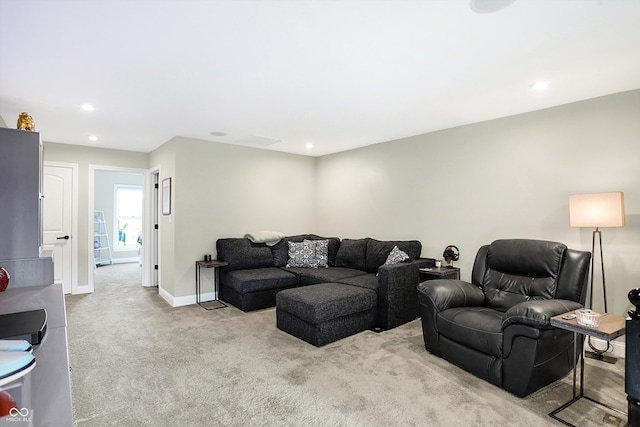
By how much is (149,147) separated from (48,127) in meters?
1.42

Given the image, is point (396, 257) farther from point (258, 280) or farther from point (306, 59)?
point (306, 59)

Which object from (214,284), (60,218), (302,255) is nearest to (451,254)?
(302,255)

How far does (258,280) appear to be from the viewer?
177 inches

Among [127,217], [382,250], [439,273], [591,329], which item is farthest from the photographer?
[127,217]

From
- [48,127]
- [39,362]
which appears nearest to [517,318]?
[39,362]

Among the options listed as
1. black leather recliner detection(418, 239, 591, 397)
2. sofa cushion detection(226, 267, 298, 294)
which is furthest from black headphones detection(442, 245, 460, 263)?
sofa cushion detection(226, 267, 298, 294)

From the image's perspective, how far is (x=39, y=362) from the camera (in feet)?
3.12

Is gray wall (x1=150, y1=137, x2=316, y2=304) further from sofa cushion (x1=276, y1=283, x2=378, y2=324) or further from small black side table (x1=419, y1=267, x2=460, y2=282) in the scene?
small black side table (x1=419, y1=267, x2=460, y2=282)

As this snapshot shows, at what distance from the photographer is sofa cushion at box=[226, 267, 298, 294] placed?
14.6ft

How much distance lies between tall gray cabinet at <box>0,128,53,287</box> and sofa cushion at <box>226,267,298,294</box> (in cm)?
226

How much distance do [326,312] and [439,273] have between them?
1.46 m

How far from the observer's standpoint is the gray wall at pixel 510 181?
309 cm

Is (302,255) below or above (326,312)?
above

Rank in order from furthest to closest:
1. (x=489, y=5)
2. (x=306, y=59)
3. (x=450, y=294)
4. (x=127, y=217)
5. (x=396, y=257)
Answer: (x=127, y=217) < (x=396, y=257) < (x=450, y=294) < (x=306, y=59) < (x=489, y=5)
